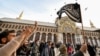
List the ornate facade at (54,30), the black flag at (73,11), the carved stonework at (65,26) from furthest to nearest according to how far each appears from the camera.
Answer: the carved stonework at (65,26) → the ornate facade at (54,30) → the black flag at (73,11)

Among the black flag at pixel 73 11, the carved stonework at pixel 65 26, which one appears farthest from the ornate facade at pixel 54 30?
the black flag at pixel 73 11

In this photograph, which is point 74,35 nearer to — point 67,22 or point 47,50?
point 67,22

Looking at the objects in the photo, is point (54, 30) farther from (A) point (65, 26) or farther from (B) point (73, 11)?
(B) point (73, 11)

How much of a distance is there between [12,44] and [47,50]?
7653 mm

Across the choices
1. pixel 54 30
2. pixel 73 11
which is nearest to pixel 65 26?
pixel 54 30

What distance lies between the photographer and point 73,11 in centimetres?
589

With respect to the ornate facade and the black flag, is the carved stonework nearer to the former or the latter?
the ornate facade

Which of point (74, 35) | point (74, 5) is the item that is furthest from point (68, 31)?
point (74, 5)

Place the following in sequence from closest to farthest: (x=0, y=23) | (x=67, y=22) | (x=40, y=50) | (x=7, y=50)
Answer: (x=7, y=50) < (x=40, y=50) < (x=0, y=23) < (x=67, y=22)

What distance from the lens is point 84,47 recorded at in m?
2.39

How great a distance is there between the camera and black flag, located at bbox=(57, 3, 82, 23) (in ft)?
18.4

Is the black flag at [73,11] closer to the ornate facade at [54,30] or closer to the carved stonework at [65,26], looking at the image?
the ornate facade at [54,30]

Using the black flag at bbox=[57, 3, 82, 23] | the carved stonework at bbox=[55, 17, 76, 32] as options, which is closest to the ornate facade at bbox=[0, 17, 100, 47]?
the carved stonework at bbox=[55, 17, 76, 32]

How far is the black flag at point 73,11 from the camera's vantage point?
18.4 ft
